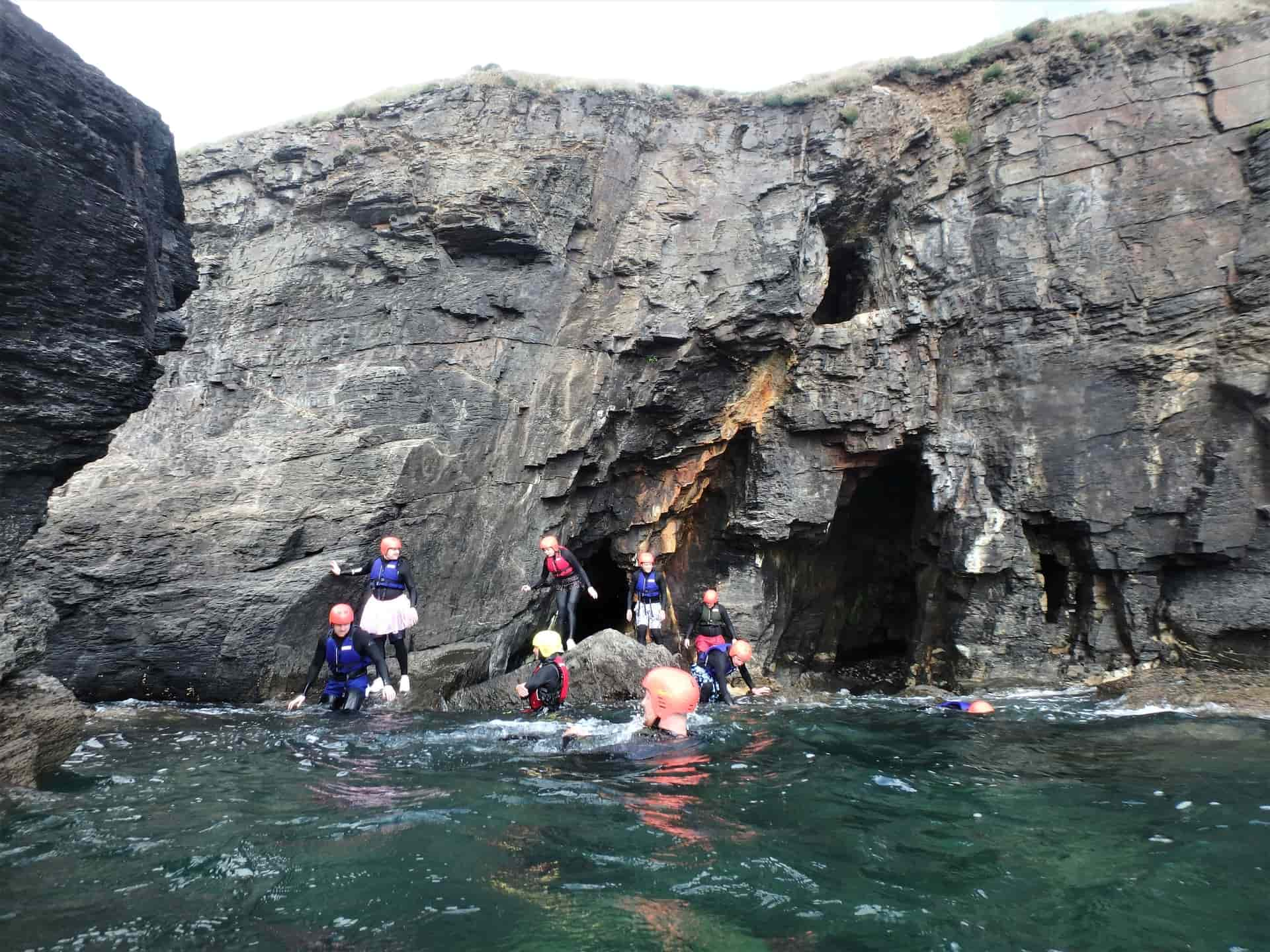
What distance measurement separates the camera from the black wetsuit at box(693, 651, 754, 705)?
10789 millimetres

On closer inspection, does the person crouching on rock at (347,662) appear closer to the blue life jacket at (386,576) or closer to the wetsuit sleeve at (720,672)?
→ the blue life jacket at (386,576)

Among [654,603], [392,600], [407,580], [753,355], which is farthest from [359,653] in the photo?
[753,355]

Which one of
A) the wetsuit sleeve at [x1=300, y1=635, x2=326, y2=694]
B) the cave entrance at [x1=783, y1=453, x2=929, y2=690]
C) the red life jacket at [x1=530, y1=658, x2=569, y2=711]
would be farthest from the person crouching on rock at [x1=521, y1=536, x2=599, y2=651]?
the cave entrance at [x1=783, y1=453, x2=929, y2=690]

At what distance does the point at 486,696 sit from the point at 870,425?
8.80 metres

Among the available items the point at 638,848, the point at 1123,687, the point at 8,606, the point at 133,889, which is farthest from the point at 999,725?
the point at 8,606

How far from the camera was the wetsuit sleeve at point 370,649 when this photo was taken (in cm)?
881

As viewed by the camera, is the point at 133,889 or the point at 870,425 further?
the point at 870,425

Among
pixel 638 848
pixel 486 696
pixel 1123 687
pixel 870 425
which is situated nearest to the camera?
pixel 638 848

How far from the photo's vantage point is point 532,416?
12.9m

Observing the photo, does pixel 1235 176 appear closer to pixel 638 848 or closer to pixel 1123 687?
pixel 1123 687

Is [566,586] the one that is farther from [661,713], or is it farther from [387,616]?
[661,713]

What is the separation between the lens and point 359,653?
887cm

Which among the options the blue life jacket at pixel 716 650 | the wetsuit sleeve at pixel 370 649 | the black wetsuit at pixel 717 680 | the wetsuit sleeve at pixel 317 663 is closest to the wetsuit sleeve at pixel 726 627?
the blue life jacket at pixel 716 650

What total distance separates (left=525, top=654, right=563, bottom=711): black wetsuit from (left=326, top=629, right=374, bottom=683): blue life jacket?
85.8 inches
